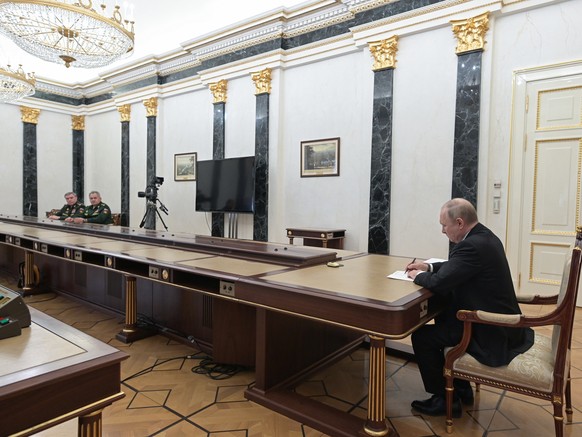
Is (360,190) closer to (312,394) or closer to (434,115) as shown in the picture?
(434,115)

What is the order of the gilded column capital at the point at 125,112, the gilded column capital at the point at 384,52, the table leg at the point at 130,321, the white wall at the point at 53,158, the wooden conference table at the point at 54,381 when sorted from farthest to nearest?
the white wall at the point at 53,158
the gilded column capital at the point at 125,112
the gilded column capital at the point at 384,52
the table leg at the point at 130,321
the wooden conference table at the point at 54,381

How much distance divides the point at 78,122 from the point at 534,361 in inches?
461

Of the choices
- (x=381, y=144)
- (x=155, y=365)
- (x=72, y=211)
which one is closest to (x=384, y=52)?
(x=381, y=144)

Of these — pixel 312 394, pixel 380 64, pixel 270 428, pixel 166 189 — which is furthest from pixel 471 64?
pixel 166 189

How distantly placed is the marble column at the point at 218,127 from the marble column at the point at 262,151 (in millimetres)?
836

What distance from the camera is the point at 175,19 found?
699 centimetres

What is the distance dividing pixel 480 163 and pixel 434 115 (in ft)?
2.80

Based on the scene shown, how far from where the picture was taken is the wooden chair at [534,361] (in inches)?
68.4

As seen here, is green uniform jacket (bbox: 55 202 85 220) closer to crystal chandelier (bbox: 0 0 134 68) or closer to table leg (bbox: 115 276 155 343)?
crystal chandelier (bbox: 0 0 134 68)

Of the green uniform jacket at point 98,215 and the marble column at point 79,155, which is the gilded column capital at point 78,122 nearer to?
the marble column at point 79,155

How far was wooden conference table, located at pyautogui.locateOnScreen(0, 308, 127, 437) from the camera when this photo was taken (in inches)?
38.0

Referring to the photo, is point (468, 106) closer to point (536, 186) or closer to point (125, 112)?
point (536, 186)

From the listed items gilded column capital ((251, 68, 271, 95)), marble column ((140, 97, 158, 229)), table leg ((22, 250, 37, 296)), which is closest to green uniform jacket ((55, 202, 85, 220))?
table leg ((22, 250, 37, 296))

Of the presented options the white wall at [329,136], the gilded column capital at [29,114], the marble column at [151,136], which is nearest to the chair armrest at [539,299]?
the white wall at [329,136]
